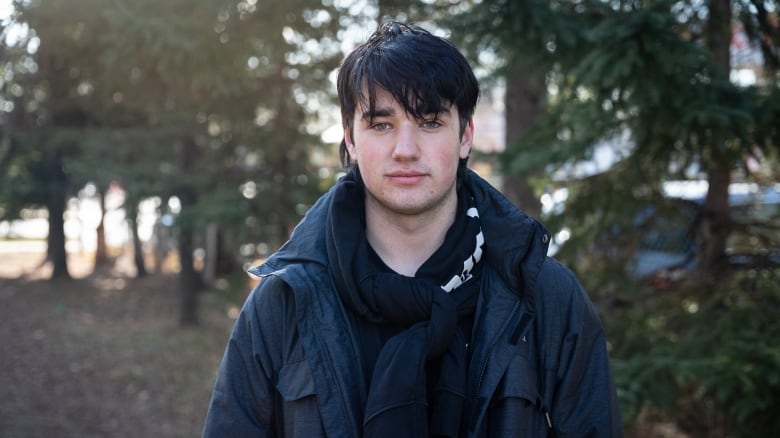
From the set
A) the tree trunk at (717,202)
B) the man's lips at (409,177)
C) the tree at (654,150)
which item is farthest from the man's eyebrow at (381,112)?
the tree trunk at (717,202)

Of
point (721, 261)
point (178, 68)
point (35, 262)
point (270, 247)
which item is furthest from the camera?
point (35, 262)

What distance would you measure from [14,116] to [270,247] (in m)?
5.93

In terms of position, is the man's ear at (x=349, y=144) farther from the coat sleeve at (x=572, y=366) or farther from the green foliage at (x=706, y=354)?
the green foliage at (x=706, y=354)

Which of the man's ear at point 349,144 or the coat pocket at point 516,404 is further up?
the man's ear at point 349,144

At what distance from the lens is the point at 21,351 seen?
9.82 meters

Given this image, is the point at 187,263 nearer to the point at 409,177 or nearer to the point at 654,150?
the point at 654,150

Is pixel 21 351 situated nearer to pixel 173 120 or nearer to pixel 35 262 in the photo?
pixel 173 120

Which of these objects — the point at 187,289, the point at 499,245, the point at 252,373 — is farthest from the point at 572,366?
the point at 187,289

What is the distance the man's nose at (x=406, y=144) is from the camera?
7.08 feet

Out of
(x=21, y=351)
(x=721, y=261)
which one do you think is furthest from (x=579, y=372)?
(x=21, y=351)

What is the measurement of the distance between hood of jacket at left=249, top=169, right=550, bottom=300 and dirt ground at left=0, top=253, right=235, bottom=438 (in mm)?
6002

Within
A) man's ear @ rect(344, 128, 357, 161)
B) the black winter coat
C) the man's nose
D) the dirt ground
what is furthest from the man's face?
the dirt ground

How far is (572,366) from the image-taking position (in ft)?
6.93

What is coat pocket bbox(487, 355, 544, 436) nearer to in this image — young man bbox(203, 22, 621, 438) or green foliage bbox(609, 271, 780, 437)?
young man bbox(203, 22, 621, 438)
